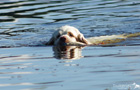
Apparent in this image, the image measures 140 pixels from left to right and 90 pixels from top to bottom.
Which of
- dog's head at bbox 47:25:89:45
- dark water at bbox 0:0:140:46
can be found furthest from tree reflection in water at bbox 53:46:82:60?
dark water at bbox 0:0:140:46

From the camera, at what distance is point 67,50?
36.0ft

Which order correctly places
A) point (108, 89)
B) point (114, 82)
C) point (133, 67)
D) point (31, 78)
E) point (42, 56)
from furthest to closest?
1. point (42, 56)
2. point (133, 67)
3. point (31, 78)
4. point (114, 82)
5. point (108, 89)

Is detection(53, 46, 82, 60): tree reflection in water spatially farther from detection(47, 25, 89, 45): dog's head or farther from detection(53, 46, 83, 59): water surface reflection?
detection(47, 25, 89, 45): dog's head

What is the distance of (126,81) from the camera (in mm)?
6910

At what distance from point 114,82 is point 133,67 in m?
1.27

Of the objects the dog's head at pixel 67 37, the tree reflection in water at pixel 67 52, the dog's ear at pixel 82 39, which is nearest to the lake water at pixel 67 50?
the tree reflection in water at pixel 67 52

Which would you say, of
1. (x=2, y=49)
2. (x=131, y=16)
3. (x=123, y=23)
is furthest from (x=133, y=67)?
(x=131, y=16)

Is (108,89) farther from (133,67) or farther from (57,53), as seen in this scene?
(57,53)

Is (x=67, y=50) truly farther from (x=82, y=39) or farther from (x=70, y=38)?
(x=82, y=39)

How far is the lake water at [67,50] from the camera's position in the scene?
23.2 feet

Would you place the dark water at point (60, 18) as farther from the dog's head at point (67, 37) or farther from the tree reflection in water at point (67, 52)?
the tree reflection in water at point (67, 52)

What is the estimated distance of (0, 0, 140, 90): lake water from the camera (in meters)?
7.08

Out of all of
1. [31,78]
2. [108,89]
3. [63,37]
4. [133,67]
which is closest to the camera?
[108,89]

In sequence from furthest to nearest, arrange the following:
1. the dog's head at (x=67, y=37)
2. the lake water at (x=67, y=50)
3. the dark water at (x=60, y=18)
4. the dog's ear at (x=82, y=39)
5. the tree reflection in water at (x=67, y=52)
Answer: the dark water at (x=60, y=18)
the dog's ear at (x=82, y=39)
the dog's head at (x=67, y=37)
the tree reflection in water at (x=67, y=52)
the lake water at (x=67, y=50)
